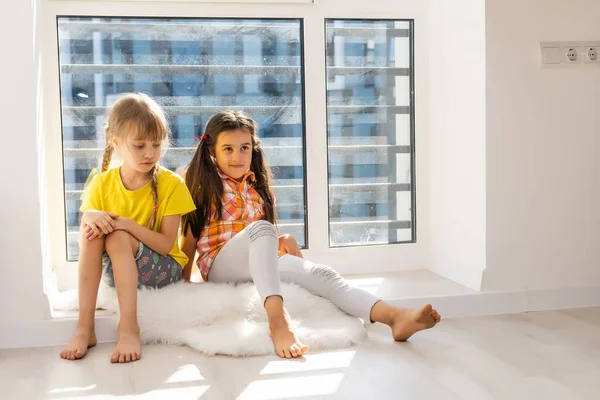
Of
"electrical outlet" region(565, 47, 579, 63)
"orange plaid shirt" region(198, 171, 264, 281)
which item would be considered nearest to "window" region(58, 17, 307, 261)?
"orange plaid shirt" region(198, 171, 264, 281)

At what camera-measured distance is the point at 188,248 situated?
8.02ft

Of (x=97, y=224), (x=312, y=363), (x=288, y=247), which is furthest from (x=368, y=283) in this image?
(x=97, y=224)

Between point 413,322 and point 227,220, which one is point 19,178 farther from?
point 413,322

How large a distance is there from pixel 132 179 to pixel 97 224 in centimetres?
24

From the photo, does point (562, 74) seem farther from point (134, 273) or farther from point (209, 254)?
point (134, 273)

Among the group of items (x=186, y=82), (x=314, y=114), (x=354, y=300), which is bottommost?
(x=354, y=300)

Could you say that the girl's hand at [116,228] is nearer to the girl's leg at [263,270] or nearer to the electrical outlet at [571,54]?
the girl's leg at [263,270]

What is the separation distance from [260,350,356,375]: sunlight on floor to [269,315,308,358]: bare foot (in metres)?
0.03

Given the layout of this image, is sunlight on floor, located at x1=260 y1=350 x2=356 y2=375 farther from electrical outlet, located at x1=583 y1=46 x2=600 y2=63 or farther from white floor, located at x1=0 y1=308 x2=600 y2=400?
electrical outlet, located at x1=583 y1=46 x2=600 y2=63

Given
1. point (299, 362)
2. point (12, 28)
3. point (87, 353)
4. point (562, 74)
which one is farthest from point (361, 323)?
point (12, 28)

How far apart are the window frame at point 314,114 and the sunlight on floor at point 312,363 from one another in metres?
0.91

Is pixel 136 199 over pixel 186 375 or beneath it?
over

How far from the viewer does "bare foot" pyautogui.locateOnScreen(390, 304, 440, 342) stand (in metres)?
2.07

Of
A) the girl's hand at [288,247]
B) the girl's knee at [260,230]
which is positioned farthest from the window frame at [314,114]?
the girl's knee at [260,230]
